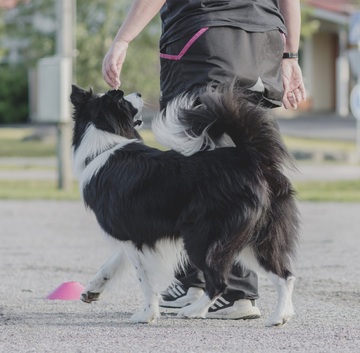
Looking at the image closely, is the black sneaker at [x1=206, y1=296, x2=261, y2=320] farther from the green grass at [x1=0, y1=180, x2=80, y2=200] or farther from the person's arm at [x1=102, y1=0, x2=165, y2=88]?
the green grass at [x1=0, y1=180, x2=80, y2=200]

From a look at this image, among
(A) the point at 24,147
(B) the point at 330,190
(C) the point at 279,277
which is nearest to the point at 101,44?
(A) the point at 24,147

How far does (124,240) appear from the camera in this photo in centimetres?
485

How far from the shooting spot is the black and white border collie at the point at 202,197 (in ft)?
15.0

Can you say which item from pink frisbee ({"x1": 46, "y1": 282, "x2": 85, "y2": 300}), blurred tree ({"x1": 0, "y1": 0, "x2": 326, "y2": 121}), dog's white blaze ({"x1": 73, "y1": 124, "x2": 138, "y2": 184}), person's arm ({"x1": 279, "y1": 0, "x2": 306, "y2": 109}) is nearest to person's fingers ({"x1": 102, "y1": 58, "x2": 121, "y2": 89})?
dog's white blaze ({"x1": 73, "y1": 124, "x2": 138, "y2": 184})

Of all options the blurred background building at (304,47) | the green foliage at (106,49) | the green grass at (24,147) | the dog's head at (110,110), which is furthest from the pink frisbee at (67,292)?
the green foliage at (106,49)

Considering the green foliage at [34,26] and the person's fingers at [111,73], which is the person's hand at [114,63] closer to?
the person's fingers at [111,73]

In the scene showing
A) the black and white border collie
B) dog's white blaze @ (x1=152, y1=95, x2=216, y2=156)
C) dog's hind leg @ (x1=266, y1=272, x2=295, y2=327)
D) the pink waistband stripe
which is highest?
the pink waistband stripe

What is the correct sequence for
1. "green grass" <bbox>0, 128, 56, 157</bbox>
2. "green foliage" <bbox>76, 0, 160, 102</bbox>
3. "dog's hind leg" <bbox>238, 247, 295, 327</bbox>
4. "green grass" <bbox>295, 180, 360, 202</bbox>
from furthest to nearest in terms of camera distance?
"green foliage" <bbox>76, 0, 160, 102</bbox> < "green grass" <bbox>0, 128, 56, 157</bbox> < "green grass" <bbox>295, 180, 360, 202</bbox> < "dog's hind leg" <bbox>238, 247, 295, 327</bbox>

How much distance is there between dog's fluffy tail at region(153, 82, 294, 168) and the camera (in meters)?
4.62

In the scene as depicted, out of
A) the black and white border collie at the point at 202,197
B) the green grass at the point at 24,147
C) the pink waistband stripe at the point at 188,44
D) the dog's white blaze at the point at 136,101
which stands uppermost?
the pink waistband stripe at the point at 188,44

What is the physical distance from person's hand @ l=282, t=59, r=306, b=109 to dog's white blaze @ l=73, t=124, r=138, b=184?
997mm

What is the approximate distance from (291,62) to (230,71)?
0.60m

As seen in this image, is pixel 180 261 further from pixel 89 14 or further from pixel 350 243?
pixel 89 14

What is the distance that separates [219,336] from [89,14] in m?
21.0
